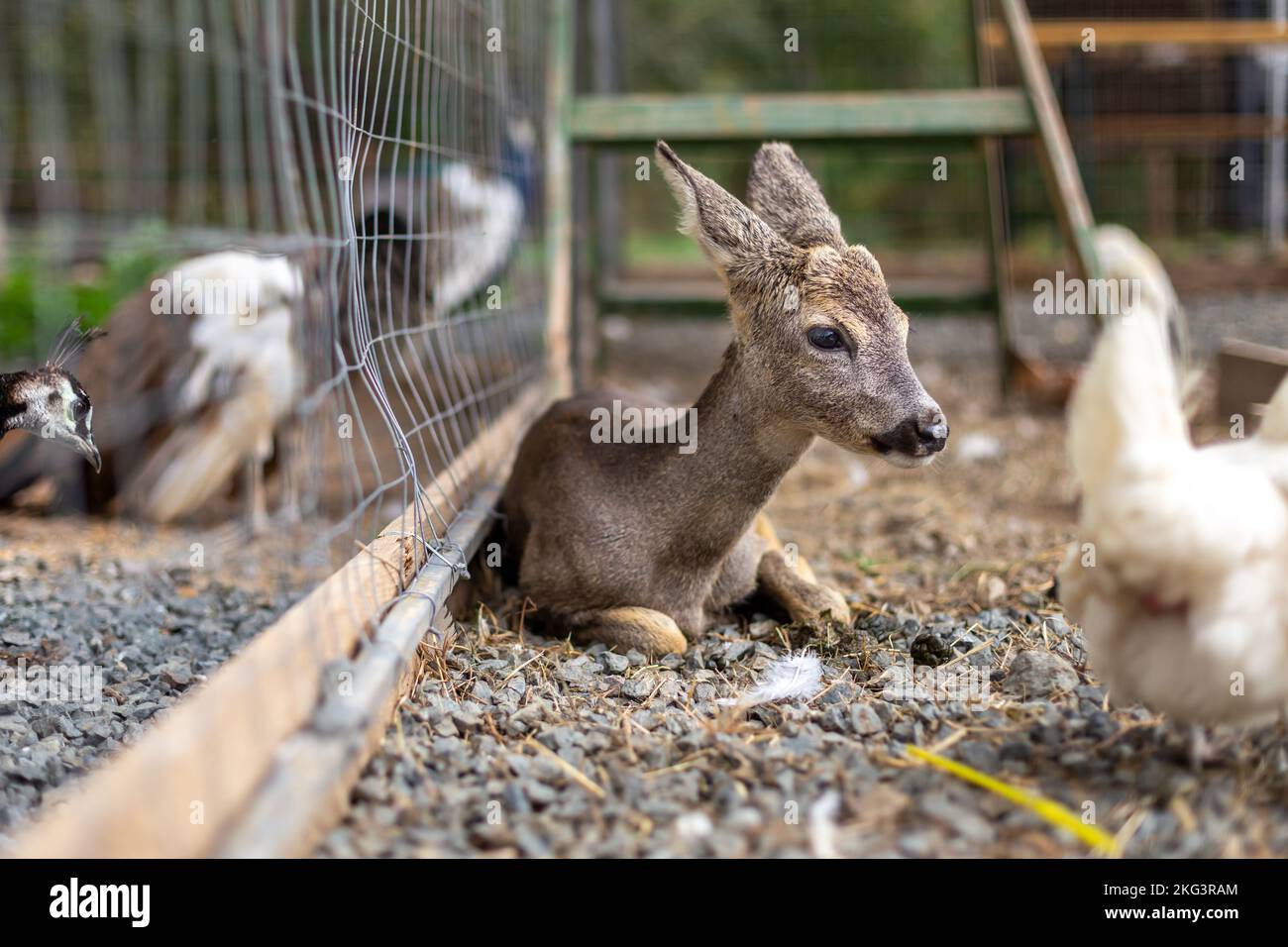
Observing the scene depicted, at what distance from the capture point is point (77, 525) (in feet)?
15.6

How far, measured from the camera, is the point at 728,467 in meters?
2.84

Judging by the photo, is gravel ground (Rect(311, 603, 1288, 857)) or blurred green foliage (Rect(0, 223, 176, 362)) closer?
gravel ground (Rect(311, 603, 1288, 857))

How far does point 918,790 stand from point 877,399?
3.21 feet

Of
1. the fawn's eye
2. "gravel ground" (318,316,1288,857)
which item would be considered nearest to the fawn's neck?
the fawn's eye

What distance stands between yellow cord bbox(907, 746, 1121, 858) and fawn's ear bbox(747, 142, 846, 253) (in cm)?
136

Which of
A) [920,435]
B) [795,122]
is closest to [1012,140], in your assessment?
[795,122]

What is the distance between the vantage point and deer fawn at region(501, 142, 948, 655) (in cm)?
266

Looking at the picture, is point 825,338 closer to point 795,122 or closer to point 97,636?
point 97,636

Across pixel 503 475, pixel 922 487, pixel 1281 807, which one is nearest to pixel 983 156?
pixel 922 487

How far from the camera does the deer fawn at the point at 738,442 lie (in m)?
2.66

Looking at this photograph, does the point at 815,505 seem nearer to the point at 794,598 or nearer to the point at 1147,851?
the point at 794,598

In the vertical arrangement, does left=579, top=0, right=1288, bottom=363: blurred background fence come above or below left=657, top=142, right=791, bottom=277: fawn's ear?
above

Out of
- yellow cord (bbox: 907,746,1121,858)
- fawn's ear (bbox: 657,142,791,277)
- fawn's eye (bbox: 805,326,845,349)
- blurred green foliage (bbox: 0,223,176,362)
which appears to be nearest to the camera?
yellow cord (bbox: 907,746,1121,858)

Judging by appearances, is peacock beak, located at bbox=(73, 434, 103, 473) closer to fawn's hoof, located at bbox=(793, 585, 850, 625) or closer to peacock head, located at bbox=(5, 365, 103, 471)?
peacock head, located at bbox=(5, 365, 103, 471)
